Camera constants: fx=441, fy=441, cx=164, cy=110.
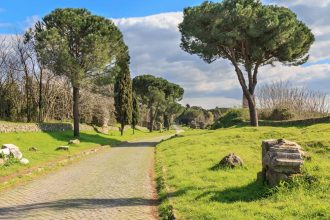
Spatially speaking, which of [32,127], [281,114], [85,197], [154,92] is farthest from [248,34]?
[154,92]

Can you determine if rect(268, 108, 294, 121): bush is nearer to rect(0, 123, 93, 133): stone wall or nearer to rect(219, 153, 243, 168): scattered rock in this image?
rect(0, 123, 93, 133): stone wall

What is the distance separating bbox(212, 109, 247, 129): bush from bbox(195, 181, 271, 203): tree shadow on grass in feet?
118

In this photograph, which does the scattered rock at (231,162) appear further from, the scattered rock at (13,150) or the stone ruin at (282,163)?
the scattered rock at (13,150)

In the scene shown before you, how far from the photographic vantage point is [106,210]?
11125 mm

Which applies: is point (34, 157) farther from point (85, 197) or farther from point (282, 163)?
point (282, 163)

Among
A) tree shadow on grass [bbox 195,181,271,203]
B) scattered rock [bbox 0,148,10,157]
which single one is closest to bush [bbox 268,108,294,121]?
scattered rock [bbox 0,148,10,157]

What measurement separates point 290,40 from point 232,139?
16.7m

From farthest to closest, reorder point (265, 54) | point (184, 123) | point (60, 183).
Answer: point (184, 123), point (265, 54), point (60, 183)

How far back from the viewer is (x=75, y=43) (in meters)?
45.3

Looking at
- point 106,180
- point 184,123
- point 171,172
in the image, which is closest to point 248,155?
point 171,172

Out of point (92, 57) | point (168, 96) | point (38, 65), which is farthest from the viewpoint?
point (168, 96)

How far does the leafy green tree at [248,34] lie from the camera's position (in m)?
38.1

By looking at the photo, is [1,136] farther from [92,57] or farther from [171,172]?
[171,172]

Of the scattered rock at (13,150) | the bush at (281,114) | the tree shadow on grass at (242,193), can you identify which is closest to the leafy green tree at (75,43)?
the bush at (281,114)
